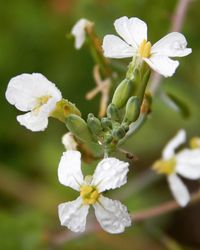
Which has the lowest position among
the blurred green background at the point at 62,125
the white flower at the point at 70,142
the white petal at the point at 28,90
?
the white flower at the point at 70,142

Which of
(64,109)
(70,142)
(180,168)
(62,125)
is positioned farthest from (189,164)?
(62,125)

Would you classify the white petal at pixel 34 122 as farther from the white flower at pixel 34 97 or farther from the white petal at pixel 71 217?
the white petal at pixel 71 217

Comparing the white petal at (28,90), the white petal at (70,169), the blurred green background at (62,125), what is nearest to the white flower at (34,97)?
the white petal at (28,90)

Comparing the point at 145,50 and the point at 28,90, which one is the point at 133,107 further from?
the point at 28,90

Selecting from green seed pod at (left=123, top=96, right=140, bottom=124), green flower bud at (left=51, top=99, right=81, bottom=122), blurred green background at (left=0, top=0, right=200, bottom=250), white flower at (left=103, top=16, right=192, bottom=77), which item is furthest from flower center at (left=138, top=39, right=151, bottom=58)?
blurred green background at (left=0, top=0, right=200, bottom=250)

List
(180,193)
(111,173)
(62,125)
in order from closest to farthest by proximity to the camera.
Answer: (111,173)
(180,193)
(62,125)

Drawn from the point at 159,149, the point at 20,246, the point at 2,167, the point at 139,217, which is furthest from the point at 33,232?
the point at 159,149

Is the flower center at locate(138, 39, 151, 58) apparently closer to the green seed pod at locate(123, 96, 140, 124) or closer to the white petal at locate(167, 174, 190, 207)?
the green seed pod at locate(123, 96, 140, 124)
